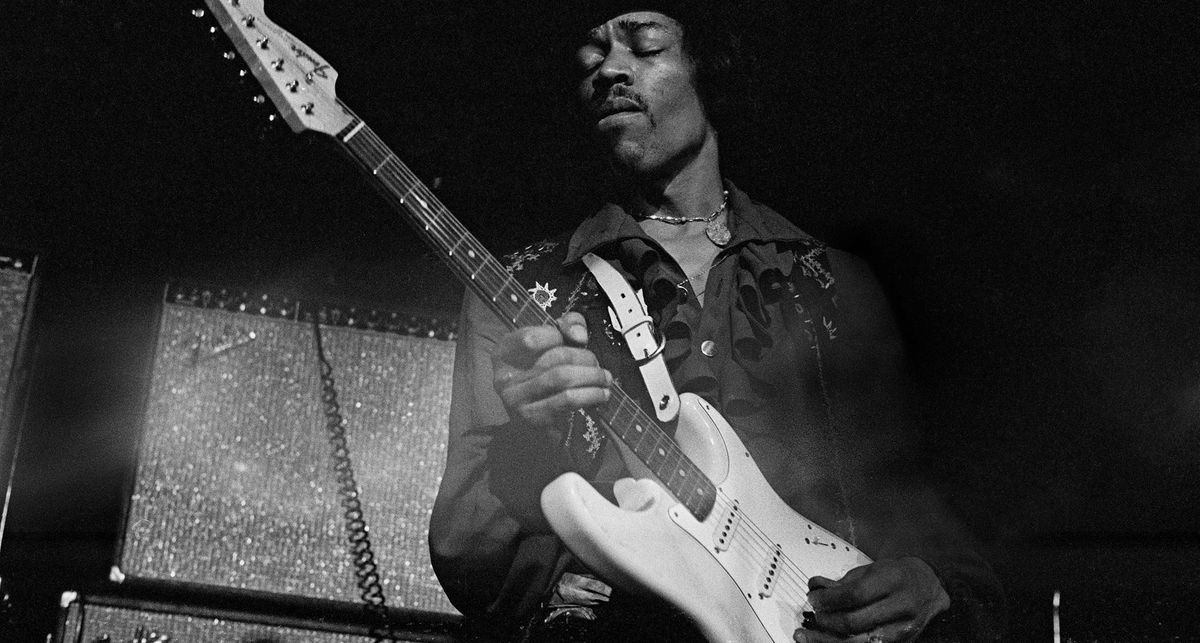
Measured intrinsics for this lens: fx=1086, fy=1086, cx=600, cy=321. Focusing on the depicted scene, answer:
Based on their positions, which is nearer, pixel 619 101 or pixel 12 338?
pixel 619 101

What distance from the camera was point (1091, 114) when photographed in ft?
6.70

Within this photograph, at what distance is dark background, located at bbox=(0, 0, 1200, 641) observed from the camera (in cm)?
192

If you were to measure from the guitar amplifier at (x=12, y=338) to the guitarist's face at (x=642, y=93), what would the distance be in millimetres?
1080

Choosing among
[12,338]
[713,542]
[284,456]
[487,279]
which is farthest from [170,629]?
[713,542]

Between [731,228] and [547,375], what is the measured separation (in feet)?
2.01

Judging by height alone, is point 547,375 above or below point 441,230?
below

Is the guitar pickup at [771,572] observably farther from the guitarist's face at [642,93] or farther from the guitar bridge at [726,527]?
the guitarist's face at [642,93]

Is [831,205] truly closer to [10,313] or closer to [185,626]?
[185,626]

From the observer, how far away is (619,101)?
174 cm

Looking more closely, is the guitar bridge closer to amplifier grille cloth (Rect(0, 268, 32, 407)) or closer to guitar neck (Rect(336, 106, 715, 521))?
guitar neck (Rect(336, 106, 715, 521))

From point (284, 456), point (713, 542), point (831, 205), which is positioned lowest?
point (713, 542)

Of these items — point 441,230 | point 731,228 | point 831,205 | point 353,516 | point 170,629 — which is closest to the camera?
point 441,230

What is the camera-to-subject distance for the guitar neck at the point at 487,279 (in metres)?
1.32

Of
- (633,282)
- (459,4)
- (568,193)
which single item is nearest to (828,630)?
(633,282)
